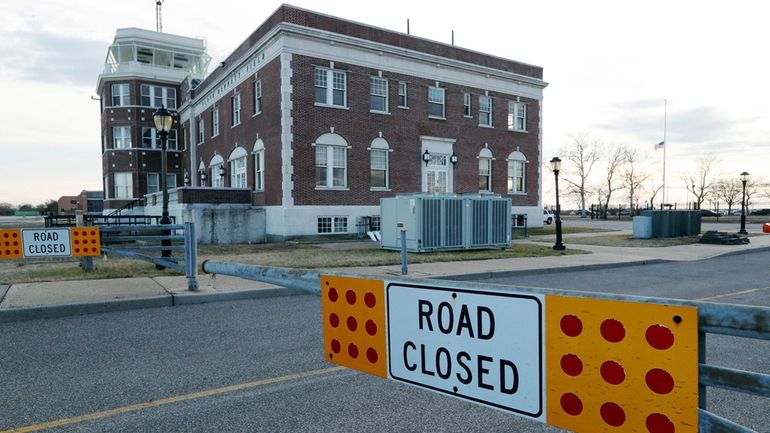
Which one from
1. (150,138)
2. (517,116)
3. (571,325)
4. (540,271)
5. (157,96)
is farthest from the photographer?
(157,96)

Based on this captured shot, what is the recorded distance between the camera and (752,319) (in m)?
1.48

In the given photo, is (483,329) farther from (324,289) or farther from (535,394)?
(324,289)

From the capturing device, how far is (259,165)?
25.8 metres

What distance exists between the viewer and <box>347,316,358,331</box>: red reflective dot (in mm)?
2660

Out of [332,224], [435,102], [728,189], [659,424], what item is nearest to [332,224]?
[332,224]

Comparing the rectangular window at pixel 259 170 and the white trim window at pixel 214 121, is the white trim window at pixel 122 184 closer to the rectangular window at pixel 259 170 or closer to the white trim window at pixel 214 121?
the white trim window at pixel 214 121

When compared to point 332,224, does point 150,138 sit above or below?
above

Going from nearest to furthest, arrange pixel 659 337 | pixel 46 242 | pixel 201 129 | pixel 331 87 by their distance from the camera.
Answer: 1. pixel 659 337
2. pixel 46 242
3. pixel 331 87
4. pixel 201 129

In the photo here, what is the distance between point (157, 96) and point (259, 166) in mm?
19663

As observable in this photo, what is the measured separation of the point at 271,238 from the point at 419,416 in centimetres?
2115

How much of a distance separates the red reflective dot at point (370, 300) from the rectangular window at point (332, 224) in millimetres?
21722

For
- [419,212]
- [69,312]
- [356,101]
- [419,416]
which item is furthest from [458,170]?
[419,416]

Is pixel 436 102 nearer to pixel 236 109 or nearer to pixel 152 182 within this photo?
pixel 236 109

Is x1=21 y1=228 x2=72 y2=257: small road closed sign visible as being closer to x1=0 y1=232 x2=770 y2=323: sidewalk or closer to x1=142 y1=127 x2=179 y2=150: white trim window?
x1=0 y1=232 x2=770 y2=323: sidewalk
